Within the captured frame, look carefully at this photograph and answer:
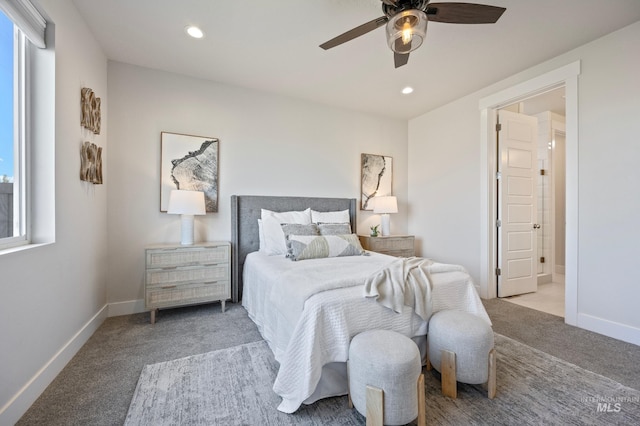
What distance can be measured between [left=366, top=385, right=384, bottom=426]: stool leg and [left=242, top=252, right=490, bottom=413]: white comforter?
0.85 ft

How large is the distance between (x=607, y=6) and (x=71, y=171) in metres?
4.49

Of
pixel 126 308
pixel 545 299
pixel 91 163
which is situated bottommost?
pixel 545 299

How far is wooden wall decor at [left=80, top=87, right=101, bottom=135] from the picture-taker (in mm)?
2350

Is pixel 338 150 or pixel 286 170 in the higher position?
pixel 338 150

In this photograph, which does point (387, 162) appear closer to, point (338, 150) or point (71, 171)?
point (338, 150)

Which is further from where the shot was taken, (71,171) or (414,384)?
(71,171)

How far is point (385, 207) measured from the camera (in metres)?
4.11

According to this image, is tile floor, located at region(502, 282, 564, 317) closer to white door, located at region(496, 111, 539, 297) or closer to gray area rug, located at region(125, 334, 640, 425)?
white door, located at region(496, 111, 539, 297)

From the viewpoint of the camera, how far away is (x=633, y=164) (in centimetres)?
241

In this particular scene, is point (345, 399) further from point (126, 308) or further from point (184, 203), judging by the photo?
point (126, 308)

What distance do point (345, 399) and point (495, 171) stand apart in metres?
3.42

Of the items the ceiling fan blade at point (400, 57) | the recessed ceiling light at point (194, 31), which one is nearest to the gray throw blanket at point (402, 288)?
the ceiling fan blade at point (400, 57)

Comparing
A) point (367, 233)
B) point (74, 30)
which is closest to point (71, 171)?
point (74, 30)

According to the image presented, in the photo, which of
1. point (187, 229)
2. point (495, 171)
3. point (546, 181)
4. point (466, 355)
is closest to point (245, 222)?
point (187, 229)
